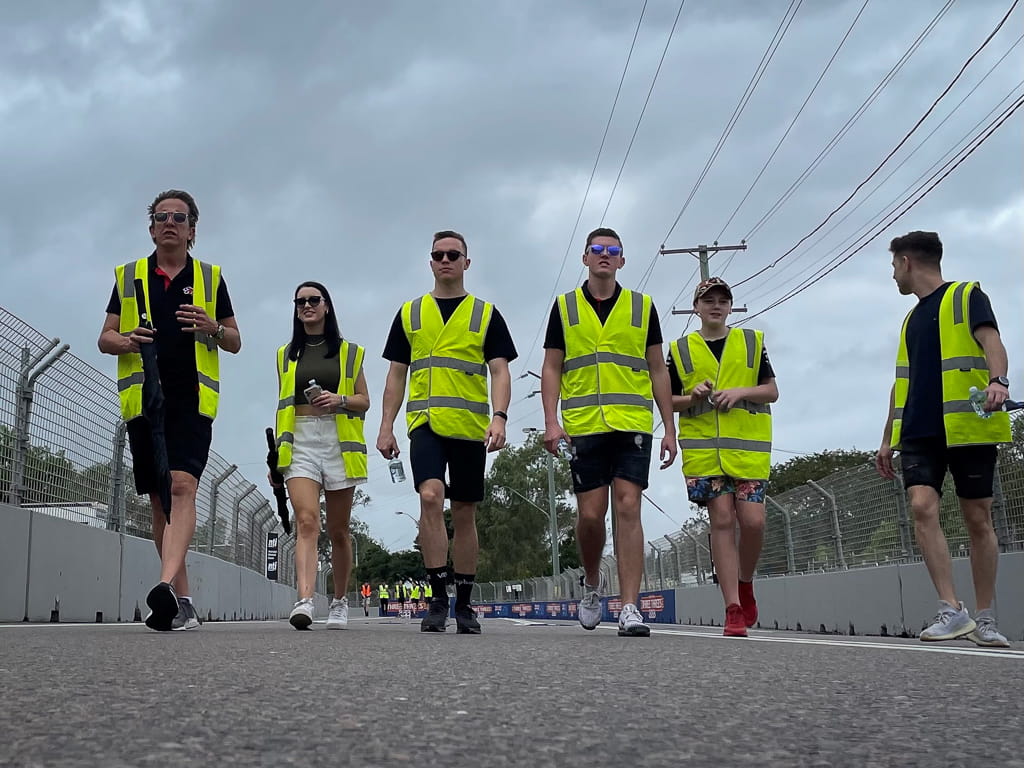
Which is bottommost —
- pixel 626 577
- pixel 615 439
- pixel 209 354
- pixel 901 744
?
pixel 901 744

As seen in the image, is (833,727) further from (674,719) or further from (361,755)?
(361,755)

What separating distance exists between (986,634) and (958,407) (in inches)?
47.5

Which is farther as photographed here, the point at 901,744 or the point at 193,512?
the point at 193,512

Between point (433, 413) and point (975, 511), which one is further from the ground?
point (433, 413)

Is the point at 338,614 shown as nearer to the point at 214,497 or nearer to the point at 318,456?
the point at 318,456

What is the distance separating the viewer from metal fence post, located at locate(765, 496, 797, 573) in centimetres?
1309

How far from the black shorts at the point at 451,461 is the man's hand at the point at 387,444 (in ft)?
0.35

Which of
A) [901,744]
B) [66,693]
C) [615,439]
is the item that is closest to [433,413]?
[615,439]

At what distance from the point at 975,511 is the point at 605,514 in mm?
1932

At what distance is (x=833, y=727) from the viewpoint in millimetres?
2293

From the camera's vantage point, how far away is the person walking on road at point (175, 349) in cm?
643

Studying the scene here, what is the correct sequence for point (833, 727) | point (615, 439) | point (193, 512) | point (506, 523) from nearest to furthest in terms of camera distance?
point (833, 727)
point (193, 512)
point (615, 439)
point (506, 523)

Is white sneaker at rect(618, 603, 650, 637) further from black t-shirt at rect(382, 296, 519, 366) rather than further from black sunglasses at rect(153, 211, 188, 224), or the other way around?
black sunglasses at rect(153, 211, 188, 224)

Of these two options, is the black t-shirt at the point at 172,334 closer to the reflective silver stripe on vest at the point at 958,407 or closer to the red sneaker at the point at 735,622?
the red sneaker at the point at 735,622
